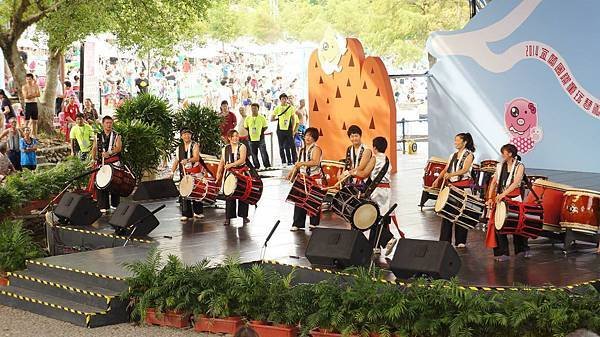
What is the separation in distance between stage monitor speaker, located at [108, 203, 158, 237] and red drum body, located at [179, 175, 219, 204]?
1.18 metres

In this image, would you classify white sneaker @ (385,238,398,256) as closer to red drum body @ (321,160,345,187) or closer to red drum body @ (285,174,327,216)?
red drum body @ (285,174,327,216)

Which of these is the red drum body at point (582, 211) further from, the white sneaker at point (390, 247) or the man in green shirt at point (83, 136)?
the man in green shirt at point (83, 136)

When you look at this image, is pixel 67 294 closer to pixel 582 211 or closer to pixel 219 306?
pixel 219 306

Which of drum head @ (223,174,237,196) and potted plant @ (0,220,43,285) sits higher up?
drum head @ (223,174,237,196)

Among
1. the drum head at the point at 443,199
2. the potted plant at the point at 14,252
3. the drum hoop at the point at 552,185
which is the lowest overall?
the potted plant at the point at 14,252

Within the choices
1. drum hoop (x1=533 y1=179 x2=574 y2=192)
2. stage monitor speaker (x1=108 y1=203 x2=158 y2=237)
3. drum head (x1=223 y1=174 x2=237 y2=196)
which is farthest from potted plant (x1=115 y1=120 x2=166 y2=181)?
drum hoop (x1=533 y1=179 x2=574 y2=192)

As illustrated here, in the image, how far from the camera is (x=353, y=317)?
34.3ft

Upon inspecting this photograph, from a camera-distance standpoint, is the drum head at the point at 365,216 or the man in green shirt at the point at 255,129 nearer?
the drum head at the point at 365,216

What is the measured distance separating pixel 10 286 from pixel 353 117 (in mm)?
10328

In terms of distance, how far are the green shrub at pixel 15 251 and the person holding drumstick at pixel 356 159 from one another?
4.36m

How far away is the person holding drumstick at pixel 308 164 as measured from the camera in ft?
49.4

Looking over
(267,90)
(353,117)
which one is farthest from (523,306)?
(267,90)

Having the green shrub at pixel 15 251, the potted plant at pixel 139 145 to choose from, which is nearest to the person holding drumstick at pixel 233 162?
the green shrub at pixel 15 251

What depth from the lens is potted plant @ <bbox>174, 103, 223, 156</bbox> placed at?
22.1 meters
